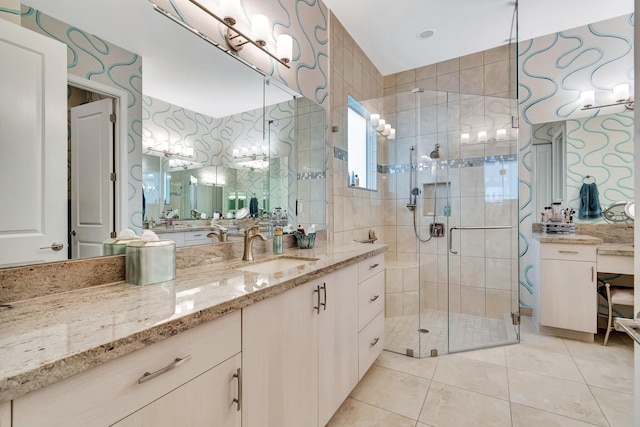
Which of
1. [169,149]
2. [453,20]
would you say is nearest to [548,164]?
[453,20]

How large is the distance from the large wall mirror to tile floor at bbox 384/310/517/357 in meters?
1.59

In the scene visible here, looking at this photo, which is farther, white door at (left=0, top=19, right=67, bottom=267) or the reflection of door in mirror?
the reflection of door in mirror

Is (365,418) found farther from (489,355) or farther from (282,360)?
(489,355)

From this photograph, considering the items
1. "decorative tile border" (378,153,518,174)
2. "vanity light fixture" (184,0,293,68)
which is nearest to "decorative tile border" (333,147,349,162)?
"decorative tile border" (378,153,518,174)

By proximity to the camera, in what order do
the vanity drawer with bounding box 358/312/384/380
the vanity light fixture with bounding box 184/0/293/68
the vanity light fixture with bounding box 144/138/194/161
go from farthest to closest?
the vanity drawer with bounding box 358/312/384/380
the vanity light fixture with bounding box 184/0/293/68
the vanity light fixture with bounding box 144/138/194/161

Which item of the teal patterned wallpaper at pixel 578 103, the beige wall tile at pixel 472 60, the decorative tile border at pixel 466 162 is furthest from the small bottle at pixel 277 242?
the beige wall tile at pixel 472 60

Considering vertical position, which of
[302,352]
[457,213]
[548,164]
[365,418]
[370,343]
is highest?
[548,164]

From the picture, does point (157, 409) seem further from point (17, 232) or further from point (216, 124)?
point (216, 124)

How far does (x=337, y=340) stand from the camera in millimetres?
1518

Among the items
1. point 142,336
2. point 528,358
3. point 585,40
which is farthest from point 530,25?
point 142,336

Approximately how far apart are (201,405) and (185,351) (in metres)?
0.17

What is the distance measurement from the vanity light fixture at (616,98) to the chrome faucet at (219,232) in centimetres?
345

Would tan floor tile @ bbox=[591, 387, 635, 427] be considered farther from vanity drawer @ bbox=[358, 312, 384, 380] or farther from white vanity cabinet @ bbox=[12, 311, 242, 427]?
white vanity cabinet @ bbox=[12, 311, 242, 427]

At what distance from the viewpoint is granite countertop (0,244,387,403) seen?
0.50 m
